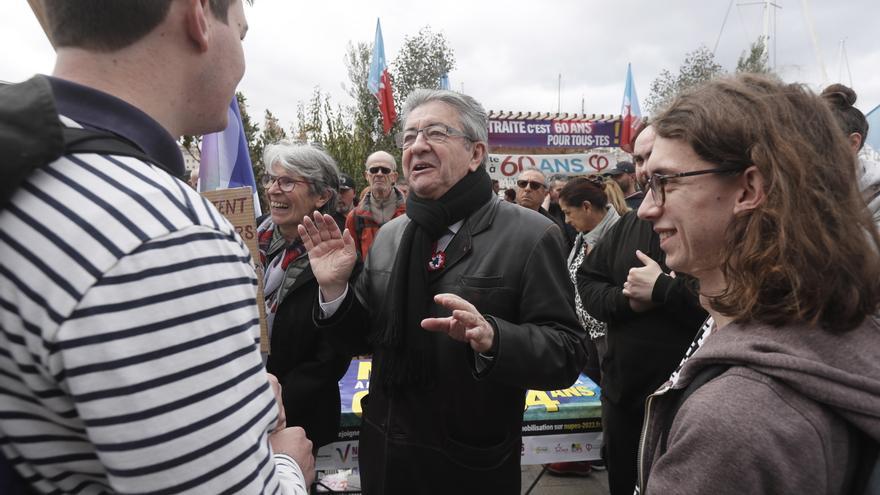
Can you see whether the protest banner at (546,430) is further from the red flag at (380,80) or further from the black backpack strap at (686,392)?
the red flag at (380,80)

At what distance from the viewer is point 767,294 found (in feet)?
3.58

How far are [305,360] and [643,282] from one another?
5.52ft

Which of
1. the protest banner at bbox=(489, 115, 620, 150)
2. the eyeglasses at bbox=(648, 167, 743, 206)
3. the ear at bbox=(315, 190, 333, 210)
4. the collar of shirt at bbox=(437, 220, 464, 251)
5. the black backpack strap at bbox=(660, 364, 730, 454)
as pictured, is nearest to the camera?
the black backpack strap at bbox=(660, 364, 730, 454)

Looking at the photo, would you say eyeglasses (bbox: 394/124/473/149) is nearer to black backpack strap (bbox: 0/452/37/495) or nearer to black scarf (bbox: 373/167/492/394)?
black scarf (bbox: 373/167/492/394)

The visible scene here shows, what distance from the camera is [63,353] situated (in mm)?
642

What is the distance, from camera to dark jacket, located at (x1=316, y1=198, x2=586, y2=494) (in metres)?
2.05

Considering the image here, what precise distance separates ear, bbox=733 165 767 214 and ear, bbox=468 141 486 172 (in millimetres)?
1303

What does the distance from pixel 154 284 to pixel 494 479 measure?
5.70ft

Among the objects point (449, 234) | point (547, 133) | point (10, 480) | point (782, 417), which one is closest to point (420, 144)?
point (449, 234)

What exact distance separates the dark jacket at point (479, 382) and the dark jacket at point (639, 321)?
754 millimetres

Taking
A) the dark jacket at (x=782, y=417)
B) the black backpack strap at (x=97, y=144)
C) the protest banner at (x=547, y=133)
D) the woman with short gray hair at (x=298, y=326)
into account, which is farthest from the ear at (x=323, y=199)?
the protest banner at (x=547, y=133)

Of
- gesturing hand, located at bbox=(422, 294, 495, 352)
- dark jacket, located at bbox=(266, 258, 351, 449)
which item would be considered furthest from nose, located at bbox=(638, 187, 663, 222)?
dark jacket, located at bbox=(266, 258, 351, 449)

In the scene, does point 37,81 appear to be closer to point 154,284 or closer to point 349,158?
point 154,284

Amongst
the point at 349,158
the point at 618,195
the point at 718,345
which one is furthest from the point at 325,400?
the point at 349,158
